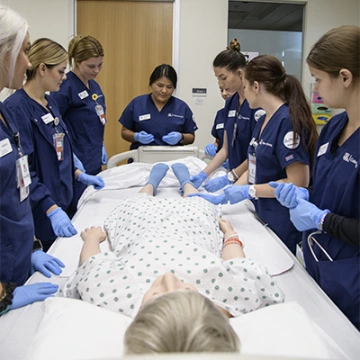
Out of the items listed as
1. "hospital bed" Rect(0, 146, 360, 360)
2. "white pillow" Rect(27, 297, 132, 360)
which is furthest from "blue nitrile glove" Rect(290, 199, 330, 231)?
"white pillow" Rect(27, 297, 132, 360)

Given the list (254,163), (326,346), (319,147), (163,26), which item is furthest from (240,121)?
(163,26)

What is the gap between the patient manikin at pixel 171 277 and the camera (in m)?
0.65

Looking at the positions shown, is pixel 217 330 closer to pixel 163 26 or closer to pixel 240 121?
pixel 240 121

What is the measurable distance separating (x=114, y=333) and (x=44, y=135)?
49.0 inches

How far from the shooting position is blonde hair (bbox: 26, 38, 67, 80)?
6.37ft

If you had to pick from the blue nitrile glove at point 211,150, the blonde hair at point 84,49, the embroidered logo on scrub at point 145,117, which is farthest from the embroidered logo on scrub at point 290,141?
the embroidered logo on scrub at point 145,117

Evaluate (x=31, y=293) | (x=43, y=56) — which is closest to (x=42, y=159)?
(x=43, y=56)

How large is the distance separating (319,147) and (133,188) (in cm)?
139

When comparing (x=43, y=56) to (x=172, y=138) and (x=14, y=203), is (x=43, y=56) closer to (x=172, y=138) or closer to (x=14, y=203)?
(x=14, y=203)

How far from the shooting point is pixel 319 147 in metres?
1.45

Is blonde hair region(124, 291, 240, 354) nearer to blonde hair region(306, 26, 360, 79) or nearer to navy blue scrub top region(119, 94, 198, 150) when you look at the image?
blonde hair region(306, 26, 360, 79)

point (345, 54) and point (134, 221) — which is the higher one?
point (345, 54)

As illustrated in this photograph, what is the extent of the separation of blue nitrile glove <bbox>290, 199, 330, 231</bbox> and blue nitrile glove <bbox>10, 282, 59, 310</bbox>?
0.88m

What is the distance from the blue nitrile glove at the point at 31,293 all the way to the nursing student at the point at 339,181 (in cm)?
88
